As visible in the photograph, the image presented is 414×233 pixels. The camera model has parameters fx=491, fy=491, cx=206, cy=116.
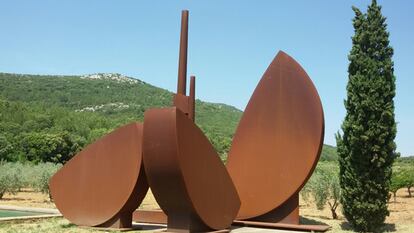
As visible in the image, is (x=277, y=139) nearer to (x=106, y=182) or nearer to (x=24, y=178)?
(x=106, y=182)

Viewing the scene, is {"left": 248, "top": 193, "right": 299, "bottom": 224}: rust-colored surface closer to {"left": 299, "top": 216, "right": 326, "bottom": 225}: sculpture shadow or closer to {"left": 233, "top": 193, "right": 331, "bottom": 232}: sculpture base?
{"left": 233, "top": 193, "right": 331, "bottom": 232}: sculpture base

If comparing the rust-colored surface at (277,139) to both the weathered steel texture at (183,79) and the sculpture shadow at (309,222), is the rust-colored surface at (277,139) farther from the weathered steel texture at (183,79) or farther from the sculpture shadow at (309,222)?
the sculpture shadow at (309,222)

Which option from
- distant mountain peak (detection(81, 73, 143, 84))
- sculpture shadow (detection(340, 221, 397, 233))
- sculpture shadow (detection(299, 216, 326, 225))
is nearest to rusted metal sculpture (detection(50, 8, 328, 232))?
sculpture shadow (detection(340, 221, 397, 233))

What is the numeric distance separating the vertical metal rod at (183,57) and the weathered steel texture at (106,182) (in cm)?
155

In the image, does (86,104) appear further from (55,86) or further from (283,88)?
(283,88)

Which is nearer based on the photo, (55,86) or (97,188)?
(97,188)

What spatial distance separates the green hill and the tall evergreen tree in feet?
104

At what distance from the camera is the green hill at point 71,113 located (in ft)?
162

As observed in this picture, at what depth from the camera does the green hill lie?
49312mm

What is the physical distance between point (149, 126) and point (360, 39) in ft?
25.2

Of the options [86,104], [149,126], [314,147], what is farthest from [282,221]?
[86,104]

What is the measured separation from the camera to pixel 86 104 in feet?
291

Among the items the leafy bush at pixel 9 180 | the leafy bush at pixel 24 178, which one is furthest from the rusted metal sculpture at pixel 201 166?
the leafy bush at pixel 9 180

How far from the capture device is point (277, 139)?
47.3 feet
